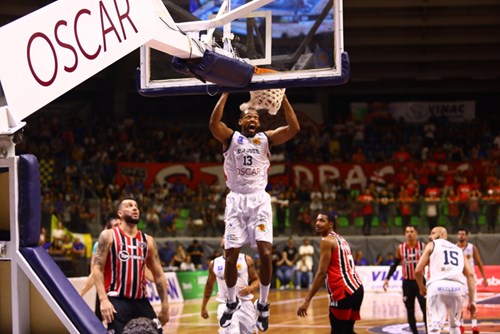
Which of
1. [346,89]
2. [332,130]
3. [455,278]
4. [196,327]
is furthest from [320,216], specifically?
[346,89]

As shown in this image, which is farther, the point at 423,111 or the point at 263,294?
the point at 423,111

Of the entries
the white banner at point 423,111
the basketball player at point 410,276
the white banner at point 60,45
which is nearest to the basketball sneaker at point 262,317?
the white banner at point 60,45

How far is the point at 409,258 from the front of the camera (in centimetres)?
1491

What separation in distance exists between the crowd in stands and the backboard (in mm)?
16467

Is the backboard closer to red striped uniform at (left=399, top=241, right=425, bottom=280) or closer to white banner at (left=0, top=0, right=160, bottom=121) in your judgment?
white banner at (left=0, top=0, right=160, bottom=121)

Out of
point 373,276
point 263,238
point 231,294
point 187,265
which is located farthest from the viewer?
point 373,276

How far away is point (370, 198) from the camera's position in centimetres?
2978

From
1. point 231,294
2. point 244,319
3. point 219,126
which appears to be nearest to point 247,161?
point 219,126

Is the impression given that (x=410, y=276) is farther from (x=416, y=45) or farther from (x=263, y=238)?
(x=416, y=45)

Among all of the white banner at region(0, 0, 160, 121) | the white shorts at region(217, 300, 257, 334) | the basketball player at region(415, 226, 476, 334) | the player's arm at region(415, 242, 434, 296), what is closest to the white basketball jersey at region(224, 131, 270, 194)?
the white shorts at region(217, 300, 257, 334)

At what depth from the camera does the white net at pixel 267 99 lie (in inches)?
366

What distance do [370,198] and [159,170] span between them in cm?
776

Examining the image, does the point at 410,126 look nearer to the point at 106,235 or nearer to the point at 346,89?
the point at 346,89

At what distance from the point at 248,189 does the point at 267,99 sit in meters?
0.99
